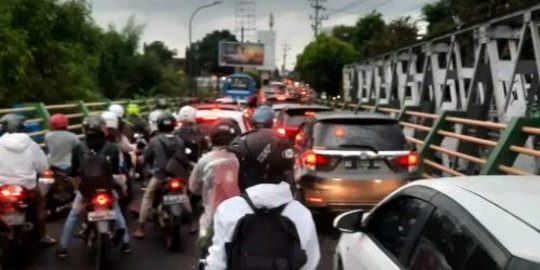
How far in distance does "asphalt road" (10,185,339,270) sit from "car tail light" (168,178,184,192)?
0.74m

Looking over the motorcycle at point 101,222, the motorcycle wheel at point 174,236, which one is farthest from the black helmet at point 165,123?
the motorcycle at point 101,222

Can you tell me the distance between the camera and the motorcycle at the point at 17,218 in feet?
24.4

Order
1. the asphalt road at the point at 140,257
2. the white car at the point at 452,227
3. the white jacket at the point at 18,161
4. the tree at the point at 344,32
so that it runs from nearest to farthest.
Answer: the white car at the point at 452,227
the white jacket at the point at 18,161
the asphalt road at the point at 140,257
the tree at the point at 344,32

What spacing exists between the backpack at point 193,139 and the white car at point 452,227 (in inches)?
192

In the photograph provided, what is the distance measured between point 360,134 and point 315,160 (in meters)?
0.68

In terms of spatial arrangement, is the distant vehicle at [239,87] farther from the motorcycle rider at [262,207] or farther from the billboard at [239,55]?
the motorcycle rider at [262,207]

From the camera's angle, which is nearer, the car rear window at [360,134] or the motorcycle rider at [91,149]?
the motorcycle rider at [91,149]

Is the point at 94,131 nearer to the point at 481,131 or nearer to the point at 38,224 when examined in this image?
the point at 38,224

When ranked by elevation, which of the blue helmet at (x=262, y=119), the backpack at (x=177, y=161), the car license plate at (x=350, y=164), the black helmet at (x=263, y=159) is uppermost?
the blue helmet at (x=262, y=119)

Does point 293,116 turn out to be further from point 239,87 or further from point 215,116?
point 239,87

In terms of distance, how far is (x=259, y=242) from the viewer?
3.58m

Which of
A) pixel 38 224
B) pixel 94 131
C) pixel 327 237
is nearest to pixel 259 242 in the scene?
pixel 94 131

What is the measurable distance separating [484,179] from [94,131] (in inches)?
186

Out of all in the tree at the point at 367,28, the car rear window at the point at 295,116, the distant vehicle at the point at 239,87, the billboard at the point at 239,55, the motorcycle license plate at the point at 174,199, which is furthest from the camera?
the billboard at the point at 239,55
